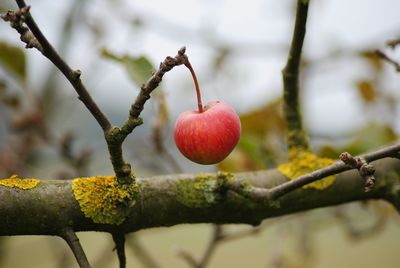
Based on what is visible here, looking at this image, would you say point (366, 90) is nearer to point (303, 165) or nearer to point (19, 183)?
point (303, 165)

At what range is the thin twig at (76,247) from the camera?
686 millimetres

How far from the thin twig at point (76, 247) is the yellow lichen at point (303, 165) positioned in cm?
48

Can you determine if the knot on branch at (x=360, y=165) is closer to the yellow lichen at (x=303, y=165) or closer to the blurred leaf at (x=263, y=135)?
the yellow lichen at (x=303, y=165)

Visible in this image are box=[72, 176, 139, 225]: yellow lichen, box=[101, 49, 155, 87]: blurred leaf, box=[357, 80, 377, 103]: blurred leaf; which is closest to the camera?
box=[72, 176, 139, 225]: yellow lichen

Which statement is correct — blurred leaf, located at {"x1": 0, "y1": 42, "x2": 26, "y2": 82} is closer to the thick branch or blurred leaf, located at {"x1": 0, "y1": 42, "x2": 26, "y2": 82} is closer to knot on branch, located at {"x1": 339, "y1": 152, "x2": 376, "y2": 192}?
the thick branch

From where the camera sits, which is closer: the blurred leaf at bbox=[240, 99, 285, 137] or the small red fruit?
the small red fruit

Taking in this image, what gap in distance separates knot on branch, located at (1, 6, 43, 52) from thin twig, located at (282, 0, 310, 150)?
46 cm

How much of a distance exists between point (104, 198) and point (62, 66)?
10.4 inches

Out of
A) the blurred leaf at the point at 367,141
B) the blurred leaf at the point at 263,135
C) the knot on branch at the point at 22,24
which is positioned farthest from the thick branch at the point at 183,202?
the blurred leaf at the point at 263,135

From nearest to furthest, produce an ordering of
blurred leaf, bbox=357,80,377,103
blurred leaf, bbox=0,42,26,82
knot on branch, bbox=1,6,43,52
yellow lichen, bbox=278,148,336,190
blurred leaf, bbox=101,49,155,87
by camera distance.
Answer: knot on branch, bbox=1,6,43,52 < yellow lichen, bbox=278,148,336,190 < blurred leaf, bbox=101,49,155,87 < blurred leaf, bbox=0,42,26,82 < blurred leaf, bbox=357,80,377,103

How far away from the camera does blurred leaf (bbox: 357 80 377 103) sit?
6.98 feet

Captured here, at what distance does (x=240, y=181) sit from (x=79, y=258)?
1.03ft

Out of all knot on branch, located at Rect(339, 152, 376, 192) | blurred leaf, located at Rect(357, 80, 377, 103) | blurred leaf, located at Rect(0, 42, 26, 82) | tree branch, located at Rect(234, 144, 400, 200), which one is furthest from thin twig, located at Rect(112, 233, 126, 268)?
blurred leaf, located at Rect(357, 80, 377, 103)

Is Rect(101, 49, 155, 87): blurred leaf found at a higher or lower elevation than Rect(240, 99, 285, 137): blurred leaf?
lower
